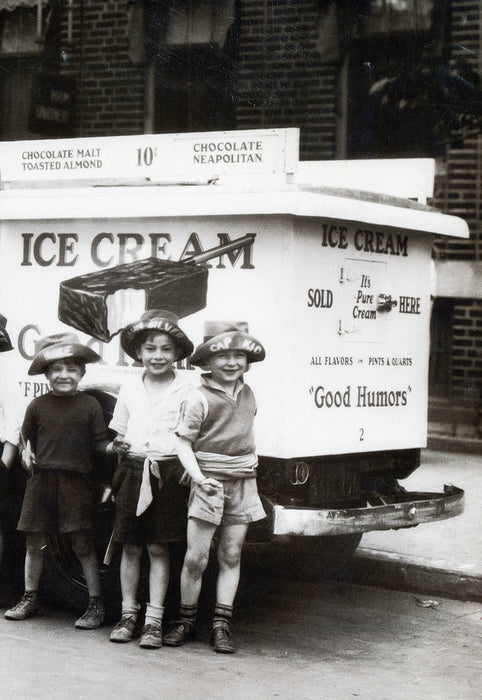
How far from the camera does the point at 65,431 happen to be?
6.23 metres

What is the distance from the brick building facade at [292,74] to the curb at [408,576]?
15.6 ft

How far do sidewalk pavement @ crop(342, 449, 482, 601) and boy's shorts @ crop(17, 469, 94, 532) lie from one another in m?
2.27

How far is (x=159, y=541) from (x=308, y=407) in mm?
1020

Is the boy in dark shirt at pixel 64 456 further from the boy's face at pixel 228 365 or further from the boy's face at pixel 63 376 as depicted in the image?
the boy's face at pixel 228 365

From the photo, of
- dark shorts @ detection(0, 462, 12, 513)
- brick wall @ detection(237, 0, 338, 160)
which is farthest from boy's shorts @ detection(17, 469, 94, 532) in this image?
brick wall @ detection(237, 0, 338, 160)

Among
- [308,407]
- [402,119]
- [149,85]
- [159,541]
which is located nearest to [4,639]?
[159,541]

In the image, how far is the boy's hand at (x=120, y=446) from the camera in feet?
19.8

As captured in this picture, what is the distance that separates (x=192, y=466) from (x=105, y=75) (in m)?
9.76

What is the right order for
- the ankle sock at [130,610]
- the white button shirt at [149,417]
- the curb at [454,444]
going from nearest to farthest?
the white button shirt at [149,417]
the ankle sock at [130,610]
the curb at [454,444]

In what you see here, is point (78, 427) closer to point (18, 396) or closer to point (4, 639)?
point (18, 396)

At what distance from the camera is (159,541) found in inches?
234

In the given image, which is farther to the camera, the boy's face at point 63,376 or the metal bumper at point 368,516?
the boy's face at point 63,376

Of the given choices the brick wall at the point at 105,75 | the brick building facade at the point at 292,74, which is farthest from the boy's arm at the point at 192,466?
the brick wall at the point at 105,75

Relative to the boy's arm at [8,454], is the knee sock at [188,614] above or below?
below
